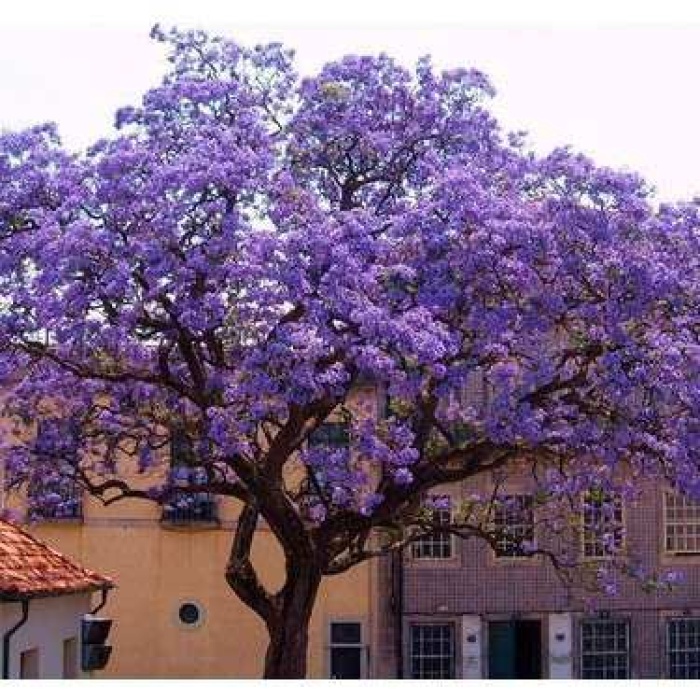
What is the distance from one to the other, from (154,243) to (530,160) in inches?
185

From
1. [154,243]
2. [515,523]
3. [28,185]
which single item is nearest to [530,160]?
[154,243]

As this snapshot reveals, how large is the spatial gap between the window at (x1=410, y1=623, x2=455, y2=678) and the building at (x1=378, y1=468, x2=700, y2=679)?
2cm

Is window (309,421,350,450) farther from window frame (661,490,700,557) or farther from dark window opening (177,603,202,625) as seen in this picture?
window frame (661,490,700,557)

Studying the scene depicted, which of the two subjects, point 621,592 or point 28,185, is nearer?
point 28,185

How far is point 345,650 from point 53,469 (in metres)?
10.4

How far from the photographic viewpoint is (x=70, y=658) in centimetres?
1928

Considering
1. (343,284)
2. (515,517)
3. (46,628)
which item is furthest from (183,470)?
(515,517)

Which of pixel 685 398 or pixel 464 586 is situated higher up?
pixel 685 398

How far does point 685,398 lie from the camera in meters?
16.6

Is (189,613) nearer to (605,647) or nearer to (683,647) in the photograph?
(605,647)

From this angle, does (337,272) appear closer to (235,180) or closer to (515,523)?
(235,180)

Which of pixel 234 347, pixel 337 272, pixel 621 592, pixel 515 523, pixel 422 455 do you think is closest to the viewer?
pixel 337 272

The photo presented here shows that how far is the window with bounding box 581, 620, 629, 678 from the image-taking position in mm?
29031

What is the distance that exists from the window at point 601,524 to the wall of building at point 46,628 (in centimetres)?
713
